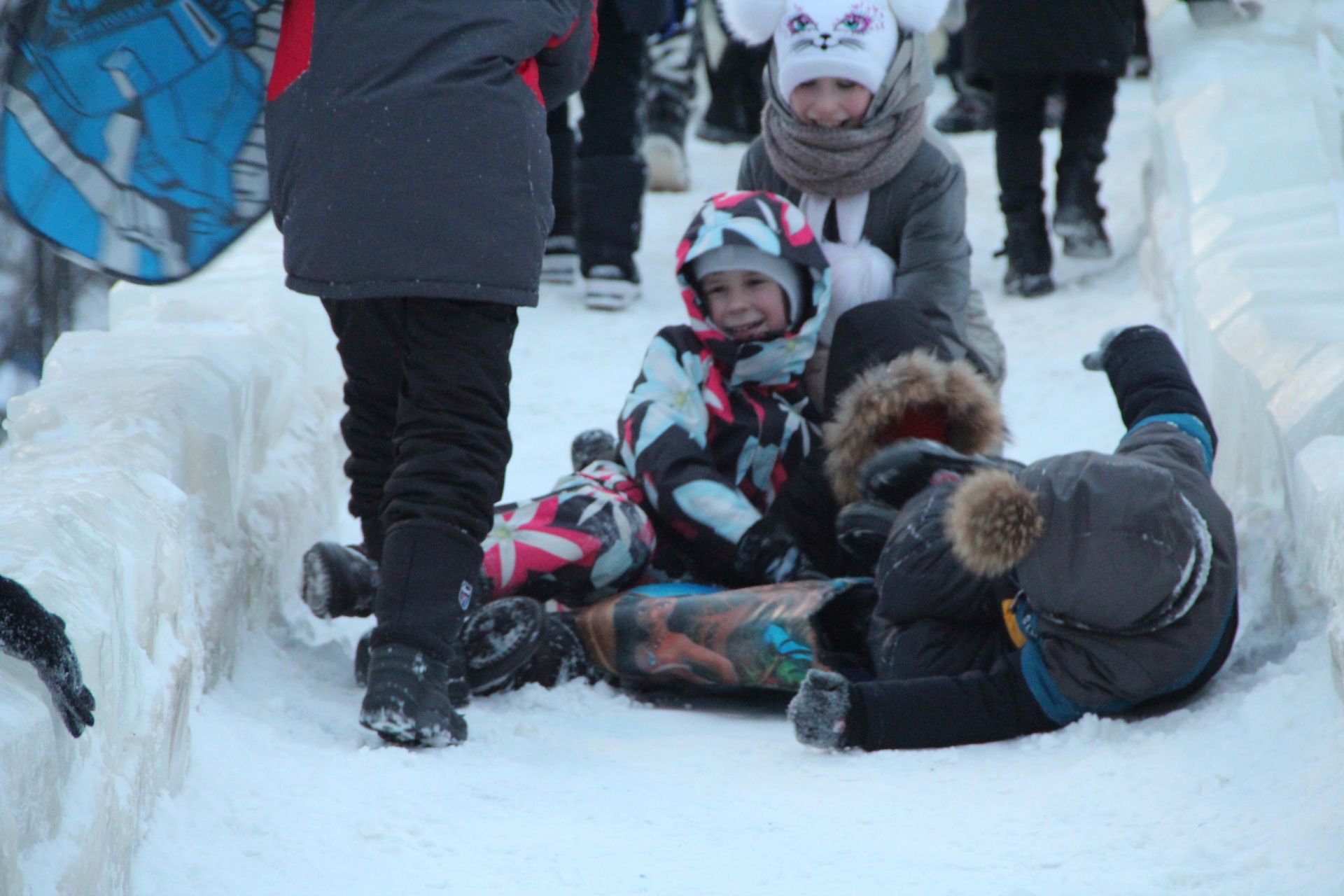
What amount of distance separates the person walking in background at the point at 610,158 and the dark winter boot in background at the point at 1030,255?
4.33ft

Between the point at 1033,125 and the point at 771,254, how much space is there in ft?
9.02

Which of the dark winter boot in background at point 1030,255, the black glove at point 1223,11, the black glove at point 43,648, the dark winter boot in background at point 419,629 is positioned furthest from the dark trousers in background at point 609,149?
the black glove at point 43,648

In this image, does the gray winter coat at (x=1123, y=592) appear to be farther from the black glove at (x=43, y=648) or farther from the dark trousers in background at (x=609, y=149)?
the dark trousers in background at (x=609, y=149)

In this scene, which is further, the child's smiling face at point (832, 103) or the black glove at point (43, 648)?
the child's smiling face at point (832, 103)

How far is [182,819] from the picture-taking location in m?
1.58

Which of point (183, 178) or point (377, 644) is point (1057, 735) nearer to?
point (377, 644)

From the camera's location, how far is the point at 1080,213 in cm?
552

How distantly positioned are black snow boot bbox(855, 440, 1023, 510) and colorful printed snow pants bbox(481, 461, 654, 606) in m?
0.46

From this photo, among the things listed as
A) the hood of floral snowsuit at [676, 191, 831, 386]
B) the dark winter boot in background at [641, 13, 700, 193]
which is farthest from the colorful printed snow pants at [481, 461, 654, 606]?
the dark winter boot in background at [641, 13, 700, 193]

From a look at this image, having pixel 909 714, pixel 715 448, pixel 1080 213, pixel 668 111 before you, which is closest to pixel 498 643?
pixel 909 714

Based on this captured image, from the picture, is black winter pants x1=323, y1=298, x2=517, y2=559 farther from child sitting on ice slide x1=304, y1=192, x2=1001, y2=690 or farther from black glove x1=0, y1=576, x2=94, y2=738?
black glove x1=0, y1=576, x2=94, y2=738

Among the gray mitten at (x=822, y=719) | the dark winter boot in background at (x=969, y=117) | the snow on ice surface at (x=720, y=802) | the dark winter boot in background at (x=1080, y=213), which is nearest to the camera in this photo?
the snow on ice surface at (x=720, y=802)

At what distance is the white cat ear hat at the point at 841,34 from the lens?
3193 millimetres

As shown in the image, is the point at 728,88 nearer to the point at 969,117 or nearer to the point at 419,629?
the point at 969,117
